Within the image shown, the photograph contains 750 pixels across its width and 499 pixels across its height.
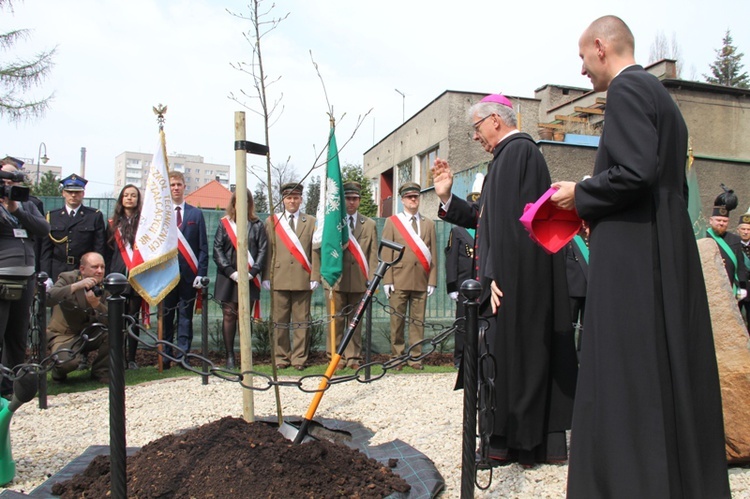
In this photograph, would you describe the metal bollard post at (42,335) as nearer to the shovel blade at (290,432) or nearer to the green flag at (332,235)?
the shovel blade at (290,432)

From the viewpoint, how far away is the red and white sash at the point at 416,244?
8157mm

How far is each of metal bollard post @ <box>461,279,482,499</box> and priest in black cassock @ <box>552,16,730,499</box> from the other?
0.49 metres

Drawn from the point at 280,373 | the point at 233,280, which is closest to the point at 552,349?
the point at 280,373

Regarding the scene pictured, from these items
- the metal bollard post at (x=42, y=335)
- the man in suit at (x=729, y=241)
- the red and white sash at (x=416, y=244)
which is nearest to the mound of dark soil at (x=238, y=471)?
the metal bollard post at (x=42, y=335)

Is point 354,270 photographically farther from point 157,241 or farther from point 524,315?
point 524,315

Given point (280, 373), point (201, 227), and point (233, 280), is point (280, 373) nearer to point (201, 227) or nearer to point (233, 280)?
point (233, 280)

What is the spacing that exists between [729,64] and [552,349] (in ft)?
165

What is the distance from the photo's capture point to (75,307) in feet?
20.4

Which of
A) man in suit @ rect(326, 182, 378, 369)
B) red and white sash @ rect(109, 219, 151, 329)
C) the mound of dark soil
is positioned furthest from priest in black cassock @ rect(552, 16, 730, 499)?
red and white sash @ rect(109, 219, 151, 329)

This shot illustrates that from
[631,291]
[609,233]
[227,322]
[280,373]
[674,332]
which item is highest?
[609,233]

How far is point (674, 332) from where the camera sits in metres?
2.54

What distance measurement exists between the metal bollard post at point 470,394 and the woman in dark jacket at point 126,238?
17.3ft

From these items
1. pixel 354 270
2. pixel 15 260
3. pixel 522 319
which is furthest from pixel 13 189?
pixel 354 270

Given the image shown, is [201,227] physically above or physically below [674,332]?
above
